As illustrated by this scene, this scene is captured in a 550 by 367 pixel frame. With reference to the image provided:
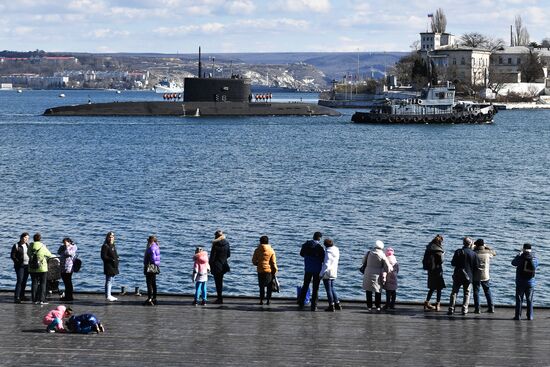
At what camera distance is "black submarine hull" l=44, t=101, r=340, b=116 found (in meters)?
123

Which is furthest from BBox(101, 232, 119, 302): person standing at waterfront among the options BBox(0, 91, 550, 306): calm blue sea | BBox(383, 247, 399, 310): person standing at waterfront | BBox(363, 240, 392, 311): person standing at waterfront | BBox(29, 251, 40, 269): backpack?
BBox(0, 91, 550, 306): calm blue sea

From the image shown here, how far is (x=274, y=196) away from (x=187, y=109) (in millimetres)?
76220

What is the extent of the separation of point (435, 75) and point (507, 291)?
161m

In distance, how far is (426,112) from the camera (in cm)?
12050

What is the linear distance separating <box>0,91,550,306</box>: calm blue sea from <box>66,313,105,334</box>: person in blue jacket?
1000 centimetres

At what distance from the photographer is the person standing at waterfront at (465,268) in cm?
1919

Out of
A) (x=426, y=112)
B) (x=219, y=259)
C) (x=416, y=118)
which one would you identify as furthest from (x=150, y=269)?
(x=426, y=112)

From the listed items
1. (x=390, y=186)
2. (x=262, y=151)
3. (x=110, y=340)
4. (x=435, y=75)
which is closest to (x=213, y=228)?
(x=390, y=186)

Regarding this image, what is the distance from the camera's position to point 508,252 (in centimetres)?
3466

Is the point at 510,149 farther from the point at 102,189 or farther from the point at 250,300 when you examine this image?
the point at 250,300

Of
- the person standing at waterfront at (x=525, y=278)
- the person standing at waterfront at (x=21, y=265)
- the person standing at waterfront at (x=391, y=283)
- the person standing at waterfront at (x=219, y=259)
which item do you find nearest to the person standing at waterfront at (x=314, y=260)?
the person standing at waterfront at (x=391, y=283)

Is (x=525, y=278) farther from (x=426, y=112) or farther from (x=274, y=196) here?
(x=426, y=112)

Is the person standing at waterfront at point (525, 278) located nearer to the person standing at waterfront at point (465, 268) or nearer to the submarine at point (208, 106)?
the person standing at waterfront at point (465, 268)

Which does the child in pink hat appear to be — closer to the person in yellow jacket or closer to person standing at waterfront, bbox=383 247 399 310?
the person in yellow jacket
